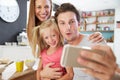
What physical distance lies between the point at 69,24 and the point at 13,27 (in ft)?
9.04

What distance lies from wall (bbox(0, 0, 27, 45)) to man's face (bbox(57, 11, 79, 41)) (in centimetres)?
242

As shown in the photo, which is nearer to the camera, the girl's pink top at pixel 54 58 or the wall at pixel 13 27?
the girl's pink top at pixel 54 58

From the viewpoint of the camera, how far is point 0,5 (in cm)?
338

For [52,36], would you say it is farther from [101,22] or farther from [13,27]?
[101,22]

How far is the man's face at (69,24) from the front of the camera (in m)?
1.26

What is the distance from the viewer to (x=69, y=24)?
4.17 ft

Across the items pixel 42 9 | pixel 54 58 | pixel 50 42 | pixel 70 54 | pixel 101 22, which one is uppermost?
pixel 42 9

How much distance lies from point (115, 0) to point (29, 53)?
195 inches

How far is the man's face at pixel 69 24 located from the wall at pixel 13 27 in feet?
7.96

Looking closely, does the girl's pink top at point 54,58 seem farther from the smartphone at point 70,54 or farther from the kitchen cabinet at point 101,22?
the kitchen cabinet at point 101,22

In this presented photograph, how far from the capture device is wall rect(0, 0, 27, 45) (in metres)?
3.52

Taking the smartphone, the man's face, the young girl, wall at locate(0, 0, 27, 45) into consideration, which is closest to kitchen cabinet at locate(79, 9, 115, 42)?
wall at locate(0, 0, 27, 45)

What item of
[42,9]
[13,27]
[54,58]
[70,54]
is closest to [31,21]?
[42,9]

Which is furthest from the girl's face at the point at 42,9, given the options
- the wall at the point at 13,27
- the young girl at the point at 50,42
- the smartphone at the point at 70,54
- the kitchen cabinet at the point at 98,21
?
the kitchen cabinet at the point at 98,21
